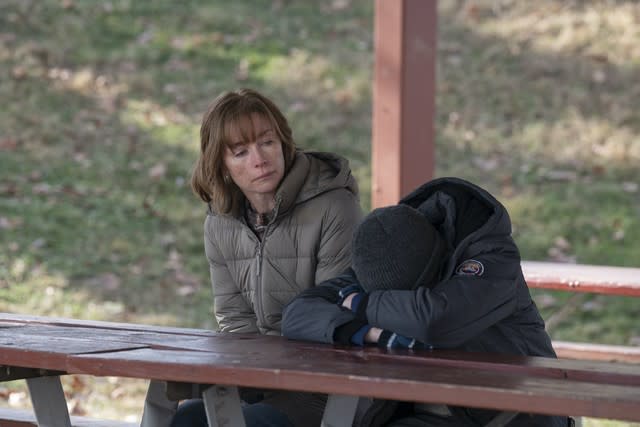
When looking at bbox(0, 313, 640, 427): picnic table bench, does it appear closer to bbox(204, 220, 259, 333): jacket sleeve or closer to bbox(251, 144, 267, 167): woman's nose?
bbox(204, 220, 259, 333): jacket sleeve

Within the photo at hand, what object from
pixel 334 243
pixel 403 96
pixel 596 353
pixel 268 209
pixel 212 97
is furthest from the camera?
pixel 212 97

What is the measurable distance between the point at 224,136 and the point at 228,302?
0.52 metres

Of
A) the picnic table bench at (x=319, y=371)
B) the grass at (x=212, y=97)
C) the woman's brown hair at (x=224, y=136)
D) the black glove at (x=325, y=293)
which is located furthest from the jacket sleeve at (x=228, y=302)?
the grass at (x=212, y=97)

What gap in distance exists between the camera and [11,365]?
2500 millimetres

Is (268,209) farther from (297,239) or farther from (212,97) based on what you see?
(212,97)

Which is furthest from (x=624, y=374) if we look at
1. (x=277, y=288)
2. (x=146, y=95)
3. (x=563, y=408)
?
(x=146, y=95)

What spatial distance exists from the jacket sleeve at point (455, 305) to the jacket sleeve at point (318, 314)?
12 centimetres

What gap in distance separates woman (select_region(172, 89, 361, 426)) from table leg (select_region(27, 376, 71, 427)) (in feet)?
1.99

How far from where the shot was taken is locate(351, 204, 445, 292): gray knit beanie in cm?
257

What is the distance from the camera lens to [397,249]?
2568 mm

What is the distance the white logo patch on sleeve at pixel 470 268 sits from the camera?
2541 mm

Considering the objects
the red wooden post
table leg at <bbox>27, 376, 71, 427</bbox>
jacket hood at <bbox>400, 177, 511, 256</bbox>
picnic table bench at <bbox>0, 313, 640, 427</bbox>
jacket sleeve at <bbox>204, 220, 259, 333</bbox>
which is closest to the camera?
picnic table bench at <bbox>0, 313, 640, 427</bbox>

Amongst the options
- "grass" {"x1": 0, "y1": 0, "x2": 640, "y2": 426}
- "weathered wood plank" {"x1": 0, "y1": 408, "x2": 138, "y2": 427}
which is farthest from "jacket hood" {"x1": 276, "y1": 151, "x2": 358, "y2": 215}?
"grass" {"x1": 0, "y1": 0, "x2": 640, "y2": 426}

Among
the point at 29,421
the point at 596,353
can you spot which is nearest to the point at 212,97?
the point at 596,353
